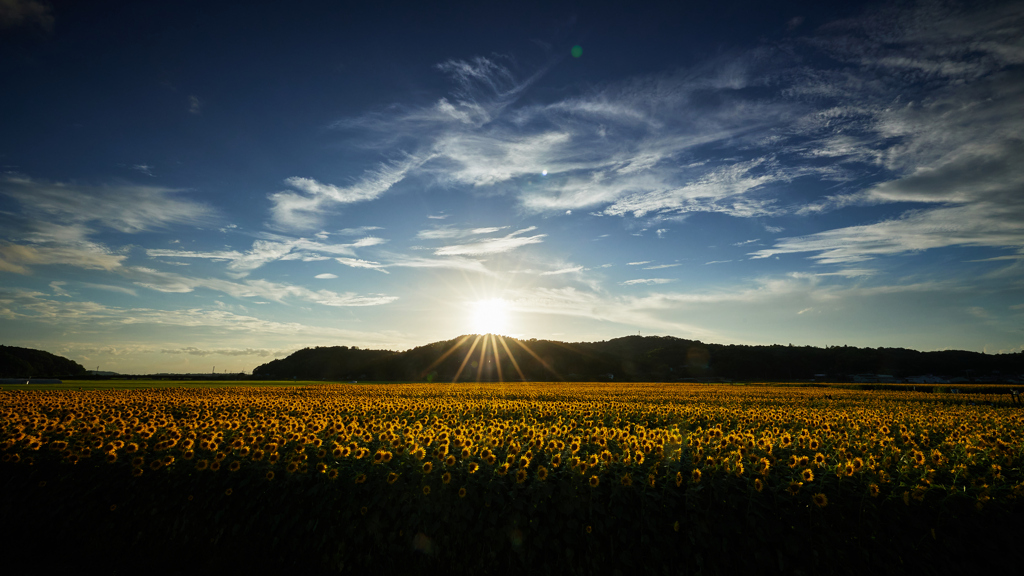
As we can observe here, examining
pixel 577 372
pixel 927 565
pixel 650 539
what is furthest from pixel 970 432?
pixel 577 372

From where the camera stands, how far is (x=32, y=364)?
9500 cm

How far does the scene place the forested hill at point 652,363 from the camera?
108 meters

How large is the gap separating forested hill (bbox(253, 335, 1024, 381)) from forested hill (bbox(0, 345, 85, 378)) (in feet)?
127

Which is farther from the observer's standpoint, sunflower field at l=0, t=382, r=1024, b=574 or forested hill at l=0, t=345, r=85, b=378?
forested hill at l=0, t=345, r=85, b=378

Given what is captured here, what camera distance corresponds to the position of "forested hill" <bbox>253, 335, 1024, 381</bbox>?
108 meters

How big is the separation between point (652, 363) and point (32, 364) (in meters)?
141

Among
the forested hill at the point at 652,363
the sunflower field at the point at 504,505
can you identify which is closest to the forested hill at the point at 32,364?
the forested hill at the point at 652,363

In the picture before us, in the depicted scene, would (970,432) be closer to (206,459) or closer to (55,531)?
(206,459)

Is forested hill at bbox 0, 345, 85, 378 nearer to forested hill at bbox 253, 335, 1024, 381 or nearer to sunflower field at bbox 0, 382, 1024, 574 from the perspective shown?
forested hill at bbox 253, 335, 1024, 381

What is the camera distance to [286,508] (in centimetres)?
629

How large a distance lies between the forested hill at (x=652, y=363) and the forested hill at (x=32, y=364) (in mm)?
38675

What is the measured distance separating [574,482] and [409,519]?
2.20 m

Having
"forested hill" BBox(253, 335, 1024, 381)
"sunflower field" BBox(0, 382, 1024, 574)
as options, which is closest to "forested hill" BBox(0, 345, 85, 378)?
"forested hill" BBox(253, 335, 1024, 381)

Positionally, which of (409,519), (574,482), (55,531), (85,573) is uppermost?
(574,482)
